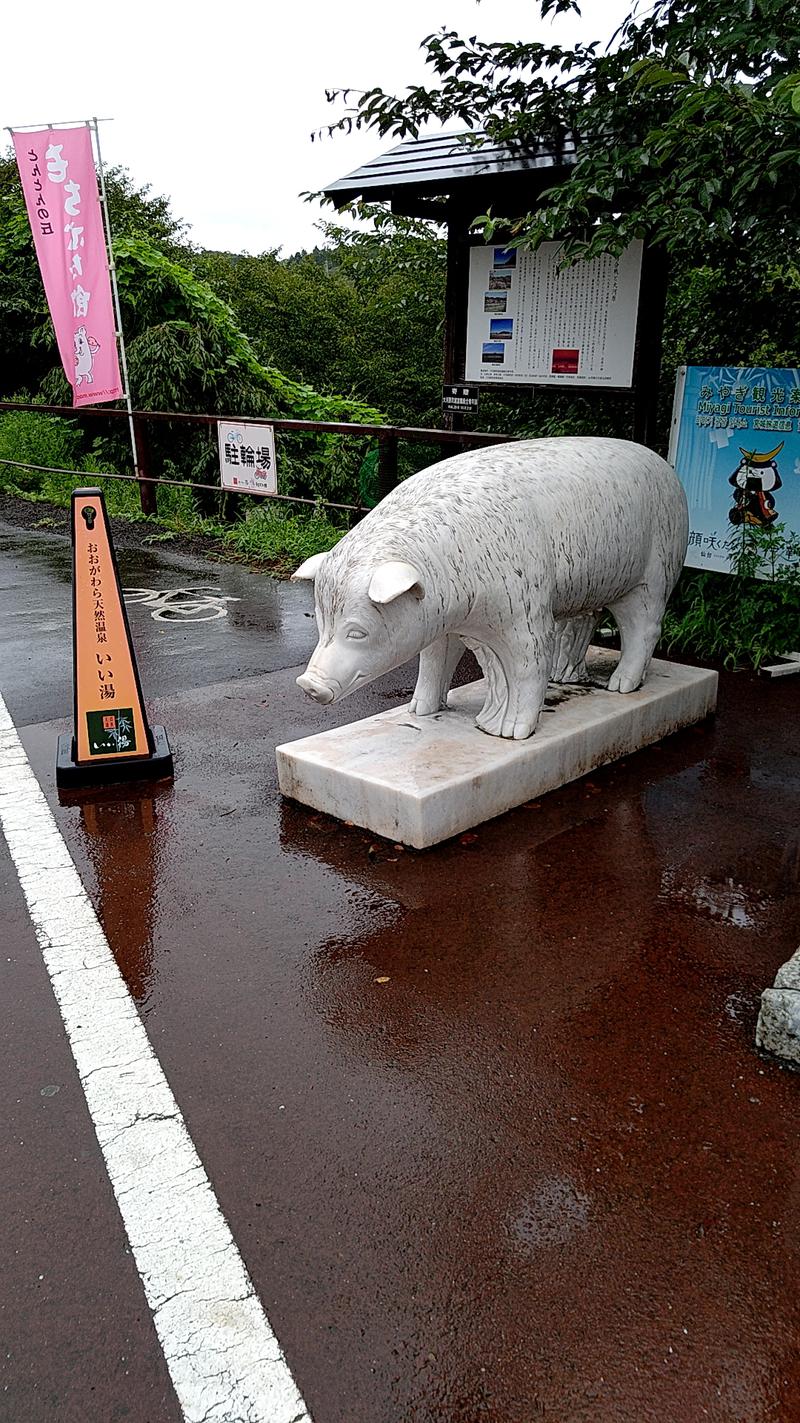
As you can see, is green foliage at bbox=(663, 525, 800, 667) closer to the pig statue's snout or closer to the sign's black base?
the pig statue's snout

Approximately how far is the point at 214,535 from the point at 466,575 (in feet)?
22.6

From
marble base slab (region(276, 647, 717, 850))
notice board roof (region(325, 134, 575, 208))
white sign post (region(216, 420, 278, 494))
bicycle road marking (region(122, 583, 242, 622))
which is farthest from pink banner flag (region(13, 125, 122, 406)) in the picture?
marble base slab (region(276, 647, 717, 850))

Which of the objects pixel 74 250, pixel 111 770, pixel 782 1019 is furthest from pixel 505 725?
pixel 74 250

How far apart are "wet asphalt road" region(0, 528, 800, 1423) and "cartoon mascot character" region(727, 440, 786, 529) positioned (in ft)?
7.64

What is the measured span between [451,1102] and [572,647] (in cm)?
293

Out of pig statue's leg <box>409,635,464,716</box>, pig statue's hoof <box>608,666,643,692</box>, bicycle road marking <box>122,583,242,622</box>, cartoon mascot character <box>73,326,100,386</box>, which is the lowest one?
bicycle road marking <box>122,583,242,622</box>

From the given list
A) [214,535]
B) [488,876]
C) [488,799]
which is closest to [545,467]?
[488,799]

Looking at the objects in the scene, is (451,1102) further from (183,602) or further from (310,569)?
(183,602)

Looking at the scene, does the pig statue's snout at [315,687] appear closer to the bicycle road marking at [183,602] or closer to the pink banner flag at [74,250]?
the bicycle road marking at [183,602]

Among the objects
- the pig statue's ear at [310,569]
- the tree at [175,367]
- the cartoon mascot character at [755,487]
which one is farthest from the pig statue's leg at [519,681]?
the tree at [175,367]

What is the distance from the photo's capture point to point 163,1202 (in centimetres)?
228

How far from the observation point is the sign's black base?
4520 mm

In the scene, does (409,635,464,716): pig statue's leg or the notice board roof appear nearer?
(409,635,464,716): pig statue's leg

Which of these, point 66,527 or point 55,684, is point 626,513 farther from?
point 66,527
